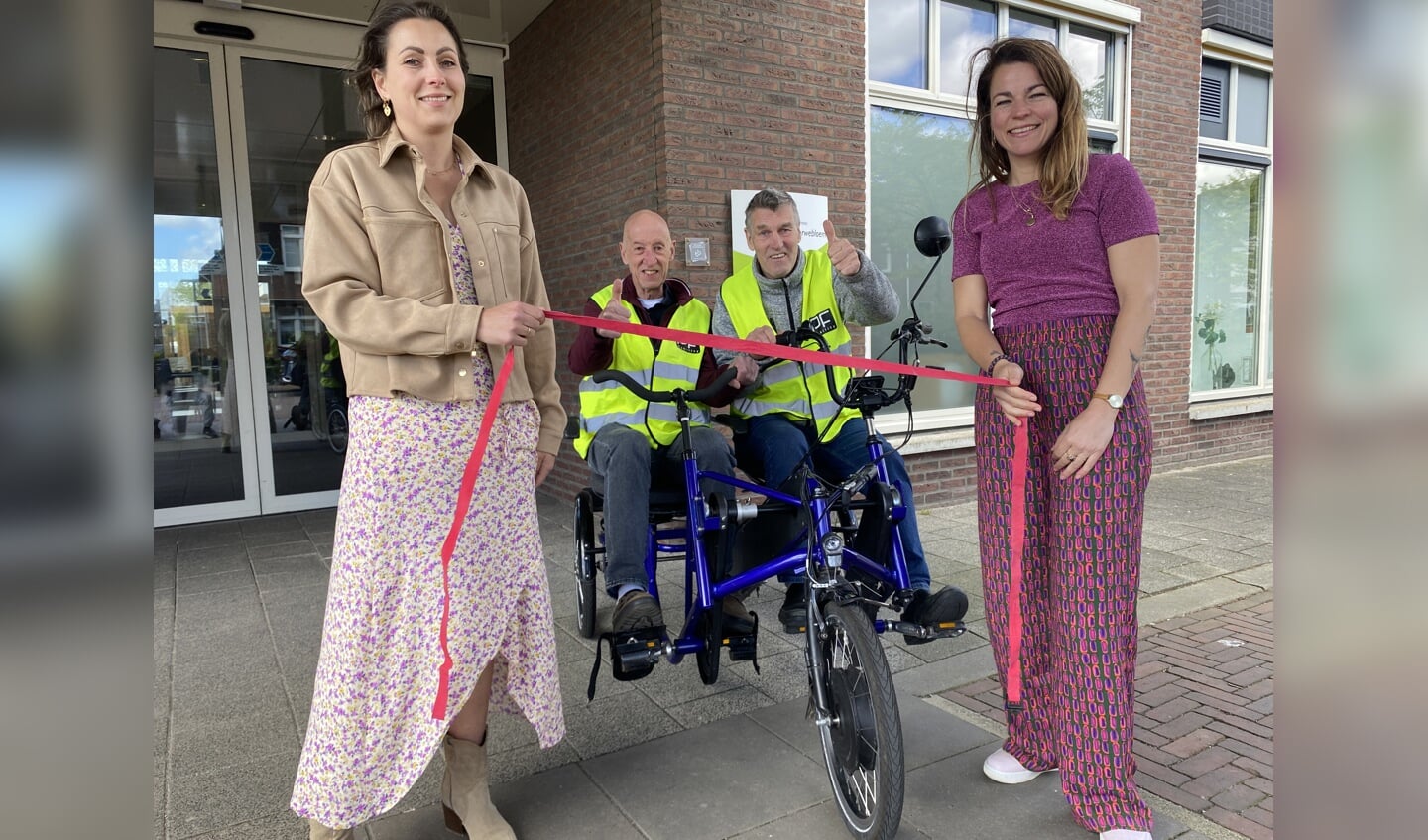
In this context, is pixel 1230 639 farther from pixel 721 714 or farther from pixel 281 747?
pixel 281 747

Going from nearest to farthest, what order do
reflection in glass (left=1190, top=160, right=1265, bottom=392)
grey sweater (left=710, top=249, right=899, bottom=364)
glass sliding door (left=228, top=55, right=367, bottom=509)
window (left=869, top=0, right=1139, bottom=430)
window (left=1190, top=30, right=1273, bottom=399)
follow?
1. grey sweater (left=710, top=249, right=899, bottom=364)
2. window (left=869, top=0, right=1139, bottom=430)
3. glass sliding door (left=228, top=55, right=367, bottom=509)
4. window (left=1190, top=30, right=1273, bottom=399)
5. reflection in glass (left=1190, top=160, right=1265, bottom=392)

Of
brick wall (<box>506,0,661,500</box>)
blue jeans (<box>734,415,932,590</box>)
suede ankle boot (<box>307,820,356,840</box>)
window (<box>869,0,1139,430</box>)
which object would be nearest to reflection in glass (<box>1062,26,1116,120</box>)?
window (<box>869,0,1139,430</box>)

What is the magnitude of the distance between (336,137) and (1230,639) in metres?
6.91

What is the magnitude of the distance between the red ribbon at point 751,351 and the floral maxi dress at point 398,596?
5cm

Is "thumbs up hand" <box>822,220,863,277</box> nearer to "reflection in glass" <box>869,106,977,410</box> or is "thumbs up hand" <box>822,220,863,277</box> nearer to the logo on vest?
the logo on vest

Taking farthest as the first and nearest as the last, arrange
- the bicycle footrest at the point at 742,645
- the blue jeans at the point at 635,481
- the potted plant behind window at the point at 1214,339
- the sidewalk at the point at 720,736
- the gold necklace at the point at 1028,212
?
the potted plant behind window at the point at 1214,339 < the blue jeans at the point at 635,481 < the bicycle footrest at the point at 742,645 < the sidewalk at the point at 720,736 < the gold necklace at the point at 1028,212

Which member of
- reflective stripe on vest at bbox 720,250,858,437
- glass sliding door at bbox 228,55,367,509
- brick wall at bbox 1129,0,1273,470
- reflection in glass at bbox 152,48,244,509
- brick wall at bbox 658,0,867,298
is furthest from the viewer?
brick wall at bbox 1129,0,1273,470

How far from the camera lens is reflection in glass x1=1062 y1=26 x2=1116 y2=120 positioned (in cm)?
758

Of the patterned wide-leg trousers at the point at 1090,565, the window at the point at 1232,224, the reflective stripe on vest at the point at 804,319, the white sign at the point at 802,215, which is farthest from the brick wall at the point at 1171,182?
the patterned wide-leg trousers at the point at 1090,565

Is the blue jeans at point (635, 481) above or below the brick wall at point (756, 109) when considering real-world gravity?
below

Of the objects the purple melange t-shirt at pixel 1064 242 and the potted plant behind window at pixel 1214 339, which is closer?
the purple melange t-shirt at pixel 1064 242

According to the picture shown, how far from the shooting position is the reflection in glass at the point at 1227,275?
29.2ft

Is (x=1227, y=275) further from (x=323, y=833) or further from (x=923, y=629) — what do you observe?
(x=323, y=833)

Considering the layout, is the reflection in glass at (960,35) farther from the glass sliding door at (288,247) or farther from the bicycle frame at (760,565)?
the bicycle frame at (760,565)
